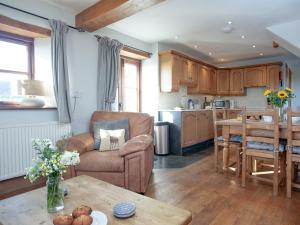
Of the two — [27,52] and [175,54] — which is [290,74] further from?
[27,52]

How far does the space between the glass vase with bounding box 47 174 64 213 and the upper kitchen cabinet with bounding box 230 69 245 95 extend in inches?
241

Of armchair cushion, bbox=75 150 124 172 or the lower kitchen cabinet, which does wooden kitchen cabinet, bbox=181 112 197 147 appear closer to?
the lower kitchen cabinet

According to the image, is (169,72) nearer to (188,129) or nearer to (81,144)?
(188,129)

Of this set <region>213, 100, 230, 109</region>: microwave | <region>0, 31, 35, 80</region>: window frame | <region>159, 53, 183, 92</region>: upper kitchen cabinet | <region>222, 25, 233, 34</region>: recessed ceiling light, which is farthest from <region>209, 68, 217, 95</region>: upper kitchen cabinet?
<region>0, 31, 35, 80</region>: window frame

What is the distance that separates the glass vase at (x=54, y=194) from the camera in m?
1.25

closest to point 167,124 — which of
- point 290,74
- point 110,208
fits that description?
point 110,208

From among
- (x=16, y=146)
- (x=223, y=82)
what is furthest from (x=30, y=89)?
(x=223, y=82)

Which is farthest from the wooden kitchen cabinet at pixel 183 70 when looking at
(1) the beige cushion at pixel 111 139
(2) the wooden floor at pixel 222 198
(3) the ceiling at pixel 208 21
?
(1) the beige cushion at pixel 111 139

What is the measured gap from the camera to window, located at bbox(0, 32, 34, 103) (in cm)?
269

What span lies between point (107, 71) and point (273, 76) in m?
4.68

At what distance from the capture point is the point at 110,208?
131 centimetres

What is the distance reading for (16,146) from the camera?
2.58 m

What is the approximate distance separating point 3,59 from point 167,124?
10.1 feet

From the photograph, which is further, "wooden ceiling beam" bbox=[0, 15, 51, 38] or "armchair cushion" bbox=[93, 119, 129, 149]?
"armchair cushion" bbox=[93, 119, 129, 149]
